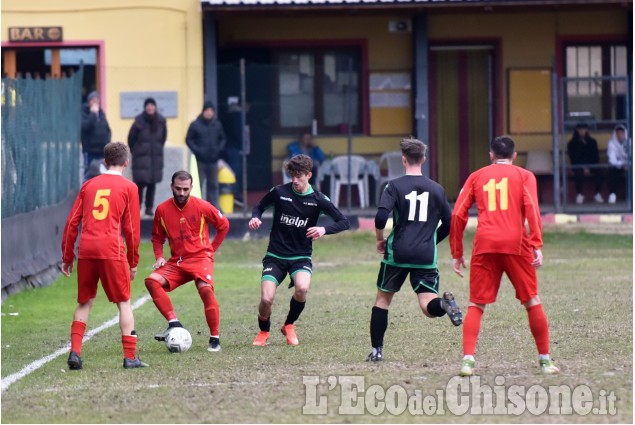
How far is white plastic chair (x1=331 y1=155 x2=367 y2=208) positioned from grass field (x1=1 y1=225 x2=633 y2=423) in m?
7.16

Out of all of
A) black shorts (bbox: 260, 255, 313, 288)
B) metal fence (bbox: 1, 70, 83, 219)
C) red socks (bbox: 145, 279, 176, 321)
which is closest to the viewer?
red socks (bbox: 145, 279, 176, 321)

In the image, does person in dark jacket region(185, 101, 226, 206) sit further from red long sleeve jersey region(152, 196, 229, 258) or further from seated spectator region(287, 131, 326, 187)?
red long sleeve jersey region(152, 196, 229, 258)

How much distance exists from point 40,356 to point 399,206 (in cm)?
328

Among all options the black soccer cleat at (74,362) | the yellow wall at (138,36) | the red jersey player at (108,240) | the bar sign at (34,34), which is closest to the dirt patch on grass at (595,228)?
A: the yellow wall at (138,36)

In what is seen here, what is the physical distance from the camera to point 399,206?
10031 millimetres

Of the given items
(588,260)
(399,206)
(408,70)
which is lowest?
(588,260)

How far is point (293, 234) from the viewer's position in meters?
11.4

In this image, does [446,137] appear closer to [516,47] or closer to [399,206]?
[516,47]

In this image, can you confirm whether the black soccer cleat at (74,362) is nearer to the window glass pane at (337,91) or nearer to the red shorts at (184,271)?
the red shorts at (184,271)

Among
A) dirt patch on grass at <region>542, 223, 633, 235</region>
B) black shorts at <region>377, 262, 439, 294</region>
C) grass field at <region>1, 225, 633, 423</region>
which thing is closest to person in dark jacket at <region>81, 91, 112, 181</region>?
grass field at <region>1, 225, 633, 423</region>

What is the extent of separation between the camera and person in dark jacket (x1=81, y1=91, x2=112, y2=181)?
72.6 feet

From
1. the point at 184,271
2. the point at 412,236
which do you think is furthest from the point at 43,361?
the point at 412,236

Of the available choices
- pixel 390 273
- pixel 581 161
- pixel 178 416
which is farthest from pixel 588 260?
pixel 178 416

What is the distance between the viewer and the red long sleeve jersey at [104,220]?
10.1 m
